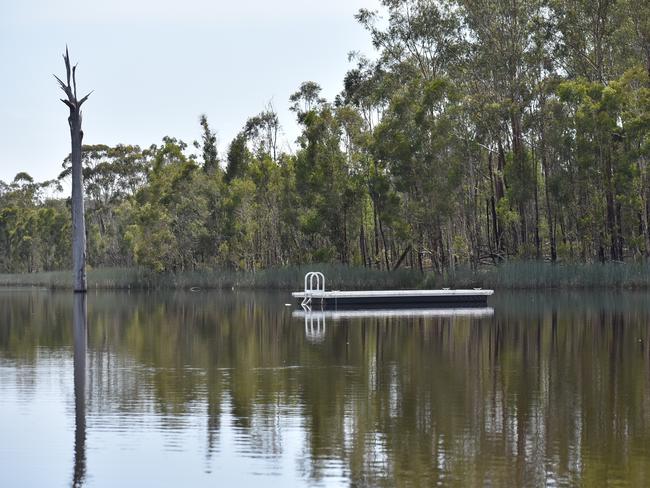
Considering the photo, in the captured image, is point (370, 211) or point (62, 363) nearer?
point (62, 363)

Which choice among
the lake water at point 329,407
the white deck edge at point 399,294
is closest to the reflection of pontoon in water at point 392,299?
the white deck edge at point 399,294

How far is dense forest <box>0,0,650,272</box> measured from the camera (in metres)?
45.3

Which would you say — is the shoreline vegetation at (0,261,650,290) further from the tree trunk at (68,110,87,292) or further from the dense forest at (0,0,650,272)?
the tree trunk at (68,110,87,292)

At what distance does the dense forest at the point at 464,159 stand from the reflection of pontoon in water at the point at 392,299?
10109 mm

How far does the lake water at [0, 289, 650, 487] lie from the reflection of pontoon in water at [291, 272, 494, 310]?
10480 millimetres

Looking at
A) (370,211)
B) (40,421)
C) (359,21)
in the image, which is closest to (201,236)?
(370,211)

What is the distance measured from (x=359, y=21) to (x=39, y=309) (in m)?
22.8

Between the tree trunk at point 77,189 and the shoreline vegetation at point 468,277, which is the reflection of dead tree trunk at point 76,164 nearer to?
the tree trunk at point 77,189

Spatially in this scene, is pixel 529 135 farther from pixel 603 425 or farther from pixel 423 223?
pixel 603 425

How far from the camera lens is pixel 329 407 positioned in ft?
42.9

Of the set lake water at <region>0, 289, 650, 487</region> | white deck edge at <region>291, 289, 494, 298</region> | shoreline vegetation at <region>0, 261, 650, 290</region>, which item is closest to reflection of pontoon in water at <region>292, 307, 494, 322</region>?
white deck edge at <region>291, 289, 494, 298</region>

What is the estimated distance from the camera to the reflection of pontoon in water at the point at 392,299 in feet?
119

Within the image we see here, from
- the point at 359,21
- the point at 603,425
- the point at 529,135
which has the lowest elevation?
the point at 603,425

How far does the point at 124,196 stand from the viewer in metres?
80.0
